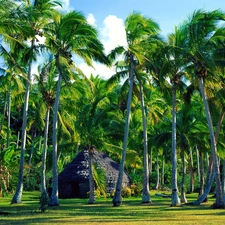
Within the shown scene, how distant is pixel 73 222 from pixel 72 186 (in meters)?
17.4

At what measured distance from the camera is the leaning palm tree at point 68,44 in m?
20.9

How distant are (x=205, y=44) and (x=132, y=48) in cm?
366

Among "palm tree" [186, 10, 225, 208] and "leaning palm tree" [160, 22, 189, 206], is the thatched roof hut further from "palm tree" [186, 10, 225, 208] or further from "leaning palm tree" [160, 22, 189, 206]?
"palm tree" [186, 10, 225, 208]

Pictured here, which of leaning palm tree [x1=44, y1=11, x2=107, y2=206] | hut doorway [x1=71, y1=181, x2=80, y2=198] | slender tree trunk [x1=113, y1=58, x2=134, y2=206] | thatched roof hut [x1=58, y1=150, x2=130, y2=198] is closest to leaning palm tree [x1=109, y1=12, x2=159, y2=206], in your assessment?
slender tree trunk [x1=113, y1=58, x2=134, y2=206]

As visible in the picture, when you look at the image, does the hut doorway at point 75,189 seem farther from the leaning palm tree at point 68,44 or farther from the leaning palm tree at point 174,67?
the leaning palm tree at point 174,67

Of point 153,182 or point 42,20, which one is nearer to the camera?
point 42,20

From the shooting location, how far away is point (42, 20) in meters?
22.6

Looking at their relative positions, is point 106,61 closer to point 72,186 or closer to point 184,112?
point 184,112

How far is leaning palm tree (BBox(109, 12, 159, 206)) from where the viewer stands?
2148cm

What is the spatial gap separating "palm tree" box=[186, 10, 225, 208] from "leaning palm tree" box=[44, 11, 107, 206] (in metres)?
4.85

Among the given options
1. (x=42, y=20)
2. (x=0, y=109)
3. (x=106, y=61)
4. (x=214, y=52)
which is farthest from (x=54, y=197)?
(x=0, y=109)

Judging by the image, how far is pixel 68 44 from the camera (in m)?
21.9

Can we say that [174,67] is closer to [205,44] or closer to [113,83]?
[205,44]

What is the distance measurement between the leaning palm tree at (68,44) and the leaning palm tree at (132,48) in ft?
4.27
